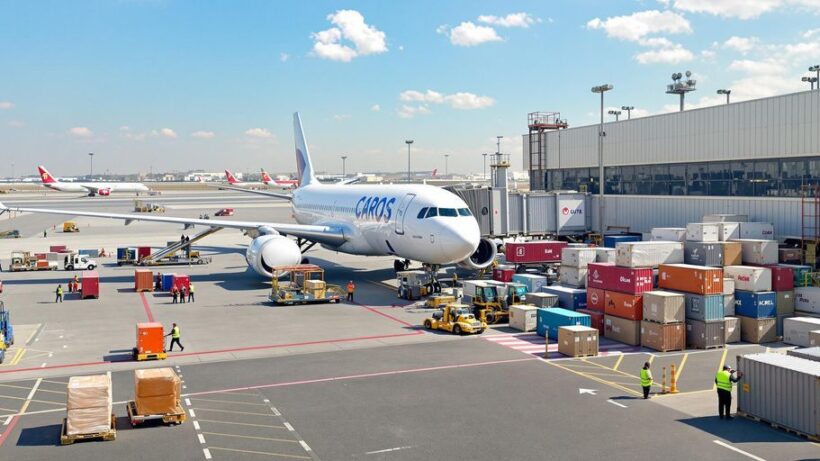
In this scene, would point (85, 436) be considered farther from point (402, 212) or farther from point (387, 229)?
point (387, 229)

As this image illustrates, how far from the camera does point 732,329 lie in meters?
34.0

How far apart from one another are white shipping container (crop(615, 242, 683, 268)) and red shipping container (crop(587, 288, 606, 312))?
1788 millimetres

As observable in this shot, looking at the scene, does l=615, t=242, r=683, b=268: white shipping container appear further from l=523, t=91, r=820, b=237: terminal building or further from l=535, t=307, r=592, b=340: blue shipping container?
l=523, t=91, r=820, b=237: terminal building

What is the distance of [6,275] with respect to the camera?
58688mm

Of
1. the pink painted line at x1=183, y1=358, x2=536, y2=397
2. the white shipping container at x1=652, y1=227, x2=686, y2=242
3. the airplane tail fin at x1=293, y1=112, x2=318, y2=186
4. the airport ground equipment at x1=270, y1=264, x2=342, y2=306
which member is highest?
the airplane tail fin at x1=293, y1=112, x2=318, y2=186

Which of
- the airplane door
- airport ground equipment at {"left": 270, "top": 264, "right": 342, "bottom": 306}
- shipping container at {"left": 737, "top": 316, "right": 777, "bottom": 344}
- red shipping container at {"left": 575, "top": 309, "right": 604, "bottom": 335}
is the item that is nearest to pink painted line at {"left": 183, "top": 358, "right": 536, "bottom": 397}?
red shipping container at {"left": 575, "top": 309, "right": 604, "bottom": 335}

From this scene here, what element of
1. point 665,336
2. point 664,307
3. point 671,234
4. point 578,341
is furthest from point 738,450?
point 671,234

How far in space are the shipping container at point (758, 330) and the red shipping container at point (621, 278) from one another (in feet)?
15.3

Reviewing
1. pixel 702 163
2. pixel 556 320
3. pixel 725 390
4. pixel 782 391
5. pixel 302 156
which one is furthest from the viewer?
pixel 302 156

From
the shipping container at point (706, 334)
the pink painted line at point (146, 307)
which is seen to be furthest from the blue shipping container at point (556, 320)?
the pink painted line at point (146, 307)

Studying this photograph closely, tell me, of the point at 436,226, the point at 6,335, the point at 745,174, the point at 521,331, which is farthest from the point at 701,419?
the point at 6,335

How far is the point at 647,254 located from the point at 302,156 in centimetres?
4961

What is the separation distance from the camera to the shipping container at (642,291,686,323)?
106 feet

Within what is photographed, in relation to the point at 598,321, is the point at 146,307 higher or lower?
lower
